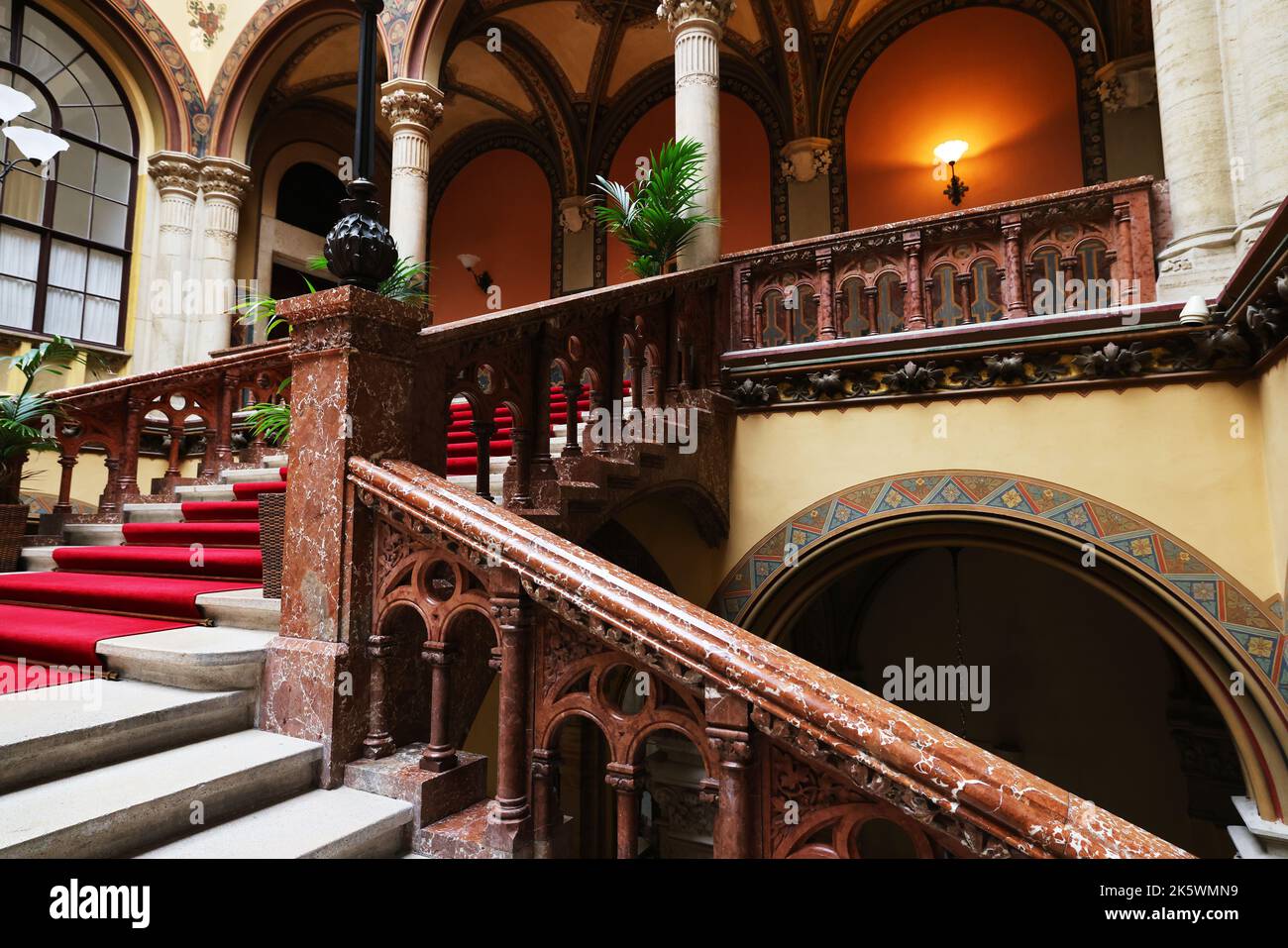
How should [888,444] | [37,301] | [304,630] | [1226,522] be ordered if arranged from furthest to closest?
[37,301] → [888,444] → [1226,522] → [304,630]

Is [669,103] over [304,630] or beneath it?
over

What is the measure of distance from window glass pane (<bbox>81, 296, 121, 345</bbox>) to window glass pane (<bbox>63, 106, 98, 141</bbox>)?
199cm

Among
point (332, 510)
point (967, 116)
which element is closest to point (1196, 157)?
point (332, 510)

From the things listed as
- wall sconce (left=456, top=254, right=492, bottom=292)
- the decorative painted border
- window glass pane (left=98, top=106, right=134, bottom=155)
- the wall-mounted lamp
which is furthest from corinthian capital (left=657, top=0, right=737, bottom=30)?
window glass pane (left=98, top=106, right=134, bottom=155)

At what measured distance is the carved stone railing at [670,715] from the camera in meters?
1.27

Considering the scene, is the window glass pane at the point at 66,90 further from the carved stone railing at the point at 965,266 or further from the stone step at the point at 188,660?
the stone step at the point at 188,660

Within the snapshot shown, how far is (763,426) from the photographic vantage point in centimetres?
503

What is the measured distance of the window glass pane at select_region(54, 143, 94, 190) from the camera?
9094mm

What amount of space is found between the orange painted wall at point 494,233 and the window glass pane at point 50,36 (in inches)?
215

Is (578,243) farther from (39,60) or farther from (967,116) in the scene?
(39,60)

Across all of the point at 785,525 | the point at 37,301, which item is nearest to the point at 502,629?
the point at 785,525

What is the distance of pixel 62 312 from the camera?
902 centimetres
